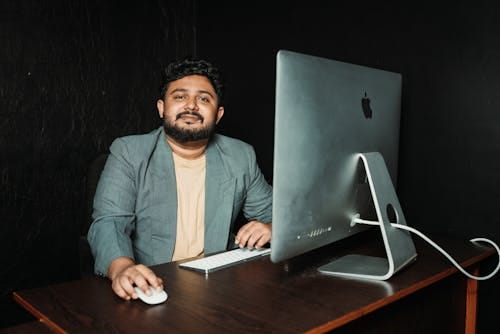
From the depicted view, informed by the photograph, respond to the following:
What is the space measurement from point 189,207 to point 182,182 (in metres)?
0.10

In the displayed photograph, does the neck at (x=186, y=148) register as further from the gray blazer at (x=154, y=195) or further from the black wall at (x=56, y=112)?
the black wall at (x=56, y=112)

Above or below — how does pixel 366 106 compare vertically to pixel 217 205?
above

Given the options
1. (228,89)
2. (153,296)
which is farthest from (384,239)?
(228,89)

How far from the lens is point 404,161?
190cm

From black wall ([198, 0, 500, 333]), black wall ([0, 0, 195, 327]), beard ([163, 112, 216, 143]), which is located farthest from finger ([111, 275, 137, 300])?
black wall ([198, 0, 500, 333])

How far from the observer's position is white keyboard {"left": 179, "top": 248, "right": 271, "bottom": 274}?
127cm

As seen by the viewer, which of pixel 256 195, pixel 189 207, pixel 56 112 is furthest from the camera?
pixel 56 112

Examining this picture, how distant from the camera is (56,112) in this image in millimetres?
2268

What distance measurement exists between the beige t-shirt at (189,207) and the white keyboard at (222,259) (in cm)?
38

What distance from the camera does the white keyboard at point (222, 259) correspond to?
127 cm

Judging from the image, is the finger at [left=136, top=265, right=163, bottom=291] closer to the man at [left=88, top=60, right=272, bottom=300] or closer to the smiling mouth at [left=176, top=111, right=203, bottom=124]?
the man at [left=88, top=60, right=272, bottom=300]

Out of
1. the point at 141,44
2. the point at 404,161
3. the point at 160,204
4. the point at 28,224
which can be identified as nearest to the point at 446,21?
the point at 404,161

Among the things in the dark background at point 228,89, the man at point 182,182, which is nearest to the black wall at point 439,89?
the dark background at point 228,89

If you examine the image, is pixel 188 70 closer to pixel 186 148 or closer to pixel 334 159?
pixel 186 148
